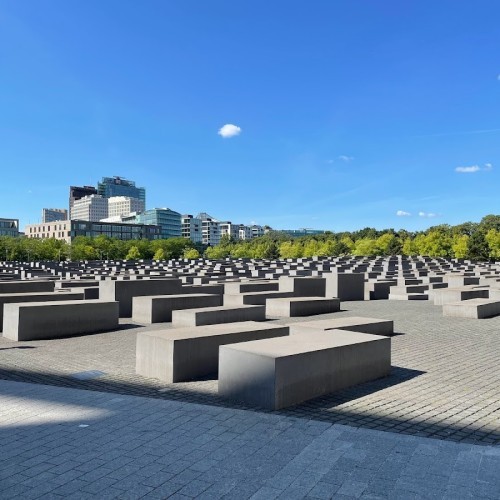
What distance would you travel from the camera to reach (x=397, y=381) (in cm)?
816

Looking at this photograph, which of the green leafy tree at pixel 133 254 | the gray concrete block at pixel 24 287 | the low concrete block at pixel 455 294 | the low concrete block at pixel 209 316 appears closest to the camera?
the low concrete block at pixel 209 316

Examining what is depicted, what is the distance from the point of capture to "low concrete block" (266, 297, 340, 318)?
17500 mm

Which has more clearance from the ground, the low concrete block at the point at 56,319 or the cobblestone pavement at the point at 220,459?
the low concrete block at the point at 56,319

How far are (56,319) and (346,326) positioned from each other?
8.01m

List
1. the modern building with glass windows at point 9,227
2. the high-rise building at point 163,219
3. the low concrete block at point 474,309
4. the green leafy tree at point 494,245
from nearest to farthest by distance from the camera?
the low concrete block at point 474,309 < the green leafy tree at point 494,245 < the modern building with glass windows at point 9,227 < the high-rise building at point 163,219

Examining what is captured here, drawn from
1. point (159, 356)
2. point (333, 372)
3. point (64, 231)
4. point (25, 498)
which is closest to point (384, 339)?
point (333, 372)

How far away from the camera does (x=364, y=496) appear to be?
3.91m

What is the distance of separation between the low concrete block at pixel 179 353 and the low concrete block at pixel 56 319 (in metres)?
5.59

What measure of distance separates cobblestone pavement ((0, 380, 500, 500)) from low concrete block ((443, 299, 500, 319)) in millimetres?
12662

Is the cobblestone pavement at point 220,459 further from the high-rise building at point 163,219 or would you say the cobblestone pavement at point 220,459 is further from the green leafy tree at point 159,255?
the high-rise building at point 163,219

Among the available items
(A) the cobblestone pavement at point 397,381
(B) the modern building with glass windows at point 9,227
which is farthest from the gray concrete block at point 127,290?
(B) the modern building with glass windows at point 9,227

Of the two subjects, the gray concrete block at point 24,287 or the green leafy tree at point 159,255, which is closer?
the gray concrete block at point 24,287

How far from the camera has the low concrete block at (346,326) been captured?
34.7 ft

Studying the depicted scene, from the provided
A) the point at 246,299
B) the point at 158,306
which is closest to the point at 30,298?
the point at 158,306
